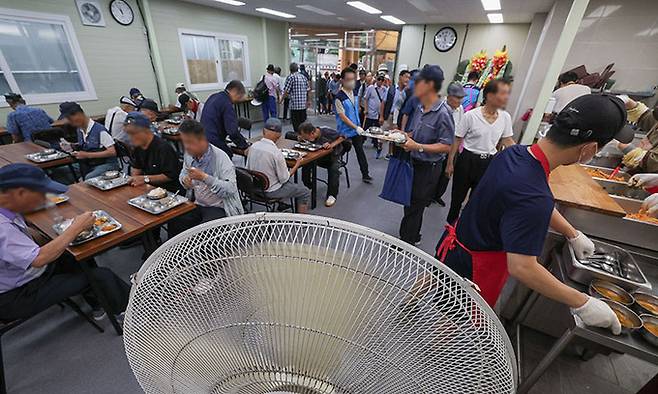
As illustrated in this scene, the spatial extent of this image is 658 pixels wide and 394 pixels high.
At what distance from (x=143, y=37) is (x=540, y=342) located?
24.4 ft

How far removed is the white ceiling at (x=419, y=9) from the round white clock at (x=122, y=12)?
4.37 feet

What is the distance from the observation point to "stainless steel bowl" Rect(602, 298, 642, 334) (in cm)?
105

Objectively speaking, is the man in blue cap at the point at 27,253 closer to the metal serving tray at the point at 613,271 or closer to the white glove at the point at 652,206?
the metal serving tray at the point at 613,271

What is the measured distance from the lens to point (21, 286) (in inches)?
54.7

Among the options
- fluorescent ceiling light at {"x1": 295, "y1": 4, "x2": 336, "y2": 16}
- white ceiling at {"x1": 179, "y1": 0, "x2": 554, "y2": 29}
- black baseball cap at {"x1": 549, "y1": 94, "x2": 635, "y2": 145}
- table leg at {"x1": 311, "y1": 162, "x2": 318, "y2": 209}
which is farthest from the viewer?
fluorescent ceiling light at {"x1": 295, "y1": 4, "x2": 336, "y2": 16}

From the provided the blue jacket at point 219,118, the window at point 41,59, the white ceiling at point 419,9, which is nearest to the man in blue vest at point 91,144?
the blue jacket at point 219,118

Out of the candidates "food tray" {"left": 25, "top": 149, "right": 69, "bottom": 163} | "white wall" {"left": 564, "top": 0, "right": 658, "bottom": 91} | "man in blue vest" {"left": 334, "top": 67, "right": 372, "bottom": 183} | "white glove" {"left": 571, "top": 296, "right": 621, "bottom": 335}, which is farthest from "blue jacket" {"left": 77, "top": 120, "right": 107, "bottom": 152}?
"white wall" {"left": 564, "top": 0, "right": 658, "bottom": 91}

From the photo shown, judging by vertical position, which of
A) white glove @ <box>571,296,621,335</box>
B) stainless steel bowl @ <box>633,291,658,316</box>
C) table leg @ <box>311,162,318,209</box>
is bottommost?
table leg @ <box>311,162,318,209</box>

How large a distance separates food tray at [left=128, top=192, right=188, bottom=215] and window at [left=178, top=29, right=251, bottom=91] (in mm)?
5431

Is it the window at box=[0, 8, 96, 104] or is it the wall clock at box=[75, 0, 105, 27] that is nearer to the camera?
the window at box=[0, 8, 96, 104]

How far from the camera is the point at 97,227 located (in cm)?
160

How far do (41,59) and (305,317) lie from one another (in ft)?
20.9

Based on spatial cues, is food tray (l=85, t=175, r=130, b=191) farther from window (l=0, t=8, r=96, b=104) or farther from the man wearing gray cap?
window (l=0, t=8, r=96, b=104)

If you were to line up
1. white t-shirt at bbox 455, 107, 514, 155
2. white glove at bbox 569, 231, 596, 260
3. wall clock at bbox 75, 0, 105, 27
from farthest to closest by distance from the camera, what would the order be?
wall clock at bbox 75, 0, 105, 27 → white t-shirt at bbox 455, 107, 514, 155 → white glove at bbox 569, 231, 596, 260
